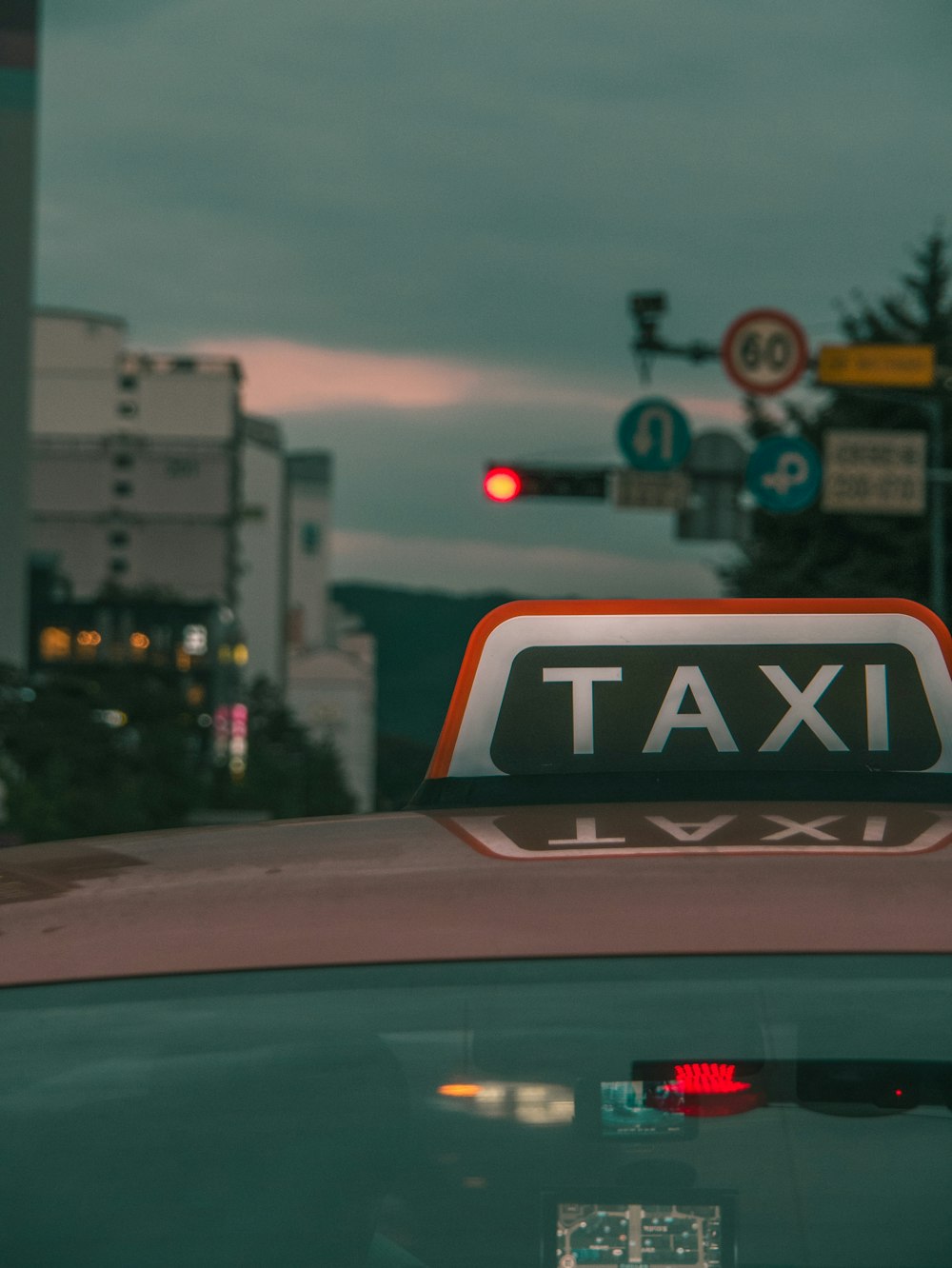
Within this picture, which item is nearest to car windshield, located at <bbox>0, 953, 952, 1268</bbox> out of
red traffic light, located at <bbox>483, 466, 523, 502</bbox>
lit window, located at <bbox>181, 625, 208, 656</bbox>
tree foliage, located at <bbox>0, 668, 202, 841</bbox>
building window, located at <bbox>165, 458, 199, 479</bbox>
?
red traffic light, located at <bbox>483, 466, 523, 502</bbox>

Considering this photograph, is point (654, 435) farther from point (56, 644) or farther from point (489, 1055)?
point (56, 644)

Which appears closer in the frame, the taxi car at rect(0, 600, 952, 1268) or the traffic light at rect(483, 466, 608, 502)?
the taxi car at rect(0, 600, 952, 1268)

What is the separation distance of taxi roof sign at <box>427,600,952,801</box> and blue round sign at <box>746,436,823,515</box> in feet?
65.3

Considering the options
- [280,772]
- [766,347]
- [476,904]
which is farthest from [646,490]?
[280,772]

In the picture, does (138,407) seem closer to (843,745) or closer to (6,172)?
(6,172)

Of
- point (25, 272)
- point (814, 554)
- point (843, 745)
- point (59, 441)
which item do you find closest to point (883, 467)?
point (814, 554)

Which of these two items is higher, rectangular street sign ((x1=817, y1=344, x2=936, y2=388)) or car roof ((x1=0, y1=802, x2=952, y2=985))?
rectangular street sign ((x1=817, y1=344, x2=936, y2=388))

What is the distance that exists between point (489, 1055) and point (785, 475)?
2219 cm

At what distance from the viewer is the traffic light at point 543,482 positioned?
2239 cm

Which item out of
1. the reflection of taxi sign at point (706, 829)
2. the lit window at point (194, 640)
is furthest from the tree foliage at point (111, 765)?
the reflection of taxi sign at point (706, 829)

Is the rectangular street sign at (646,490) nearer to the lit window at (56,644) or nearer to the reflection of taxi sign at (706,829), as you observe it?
the reflection of taxi sign at (706,829)

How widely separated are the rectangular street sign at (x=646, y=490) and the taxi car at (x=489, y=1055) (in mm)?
21492

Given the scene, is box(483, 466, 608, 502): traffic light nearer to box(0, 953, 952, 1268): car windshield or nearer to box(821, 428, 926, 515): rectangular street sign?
box(821, 428, 926, 515): rectangular street sign

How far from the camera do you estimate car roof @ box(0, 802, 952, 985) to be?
156 centimetres
